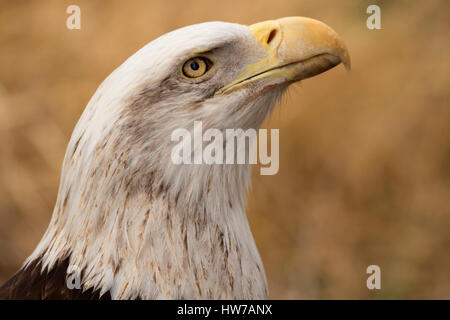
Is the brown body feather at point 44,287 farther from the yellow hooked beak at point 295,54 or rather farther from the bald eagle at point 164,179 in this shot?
the yellow hooked beak at point 295,54

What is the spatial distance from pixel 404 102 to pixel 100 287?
11.8 feet

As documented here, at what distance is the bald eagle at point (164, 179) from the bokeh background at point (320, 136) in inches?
104

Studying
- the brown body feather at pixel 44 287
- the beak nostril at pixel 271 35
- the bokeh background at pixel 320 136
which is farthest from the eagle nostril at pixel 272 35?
the bokeh background at pixel 320 136

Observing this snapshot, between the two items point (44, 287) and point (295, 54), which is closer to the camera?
point (44, 287)

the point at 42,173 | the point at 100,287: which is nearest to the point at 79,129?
the point at 100,287

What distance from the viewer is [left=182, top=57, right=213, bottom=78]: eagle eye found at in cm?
199

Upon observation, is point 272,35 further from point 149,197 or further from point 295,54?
point 149,197

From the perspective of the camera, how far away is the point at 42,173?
4.81 metres

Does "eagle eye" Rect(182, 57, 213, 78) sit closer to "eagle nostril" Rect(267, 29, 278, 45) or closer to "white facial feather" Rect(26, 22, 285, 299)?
"white facial feather" Rect(26, 22, 285, 299)

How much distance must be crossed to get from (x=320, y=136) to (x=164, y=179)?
3125 millimetres

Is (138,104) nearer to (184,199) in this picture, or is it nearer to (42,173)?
(184,199)

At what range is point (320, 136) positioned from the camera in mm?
4895

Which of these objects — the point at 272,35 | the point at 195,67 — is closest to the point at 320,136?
the point at 272,35

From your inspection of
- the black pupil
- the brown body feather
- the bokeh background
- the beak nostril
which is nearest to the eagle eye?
the black pupil
